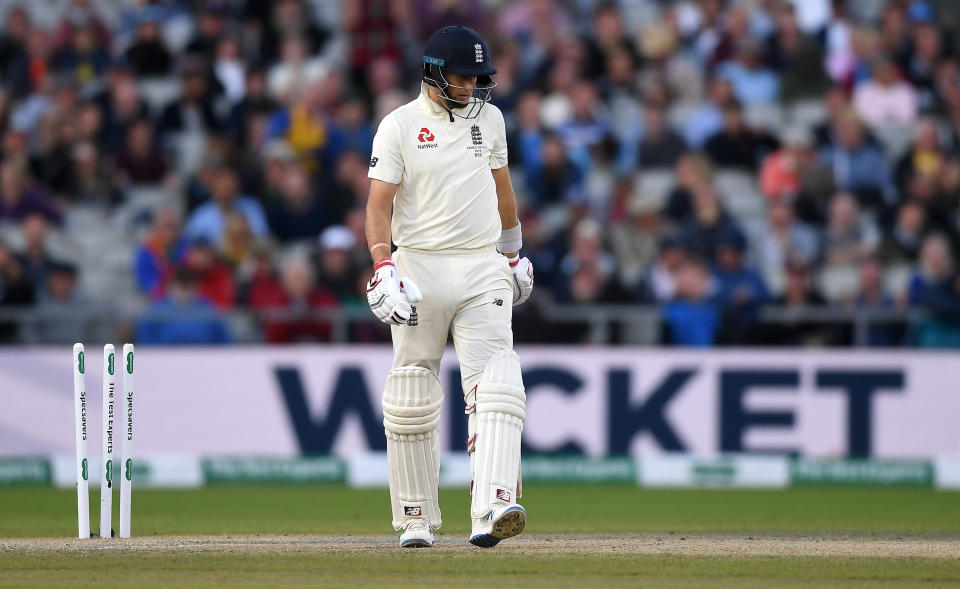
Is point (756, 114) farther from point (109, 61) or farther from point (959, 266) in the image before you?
point (109, 61)

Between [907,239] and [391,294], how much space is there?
322 inches

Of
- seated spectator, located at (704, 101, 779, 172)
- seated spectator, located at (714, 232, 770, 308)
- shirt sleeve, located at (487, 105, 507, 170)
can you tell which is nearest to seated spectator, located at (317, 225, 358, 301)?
seated spectator, located at (714, 232, 770, 308)

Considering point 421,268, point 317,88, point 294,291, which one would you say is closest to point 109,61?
point 317,88

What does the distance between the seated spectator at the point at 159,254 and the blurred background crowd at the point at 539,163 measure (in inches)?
1.1

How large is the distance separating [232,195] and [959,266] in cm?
622

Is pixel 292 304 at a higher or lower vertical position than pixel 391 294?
lower

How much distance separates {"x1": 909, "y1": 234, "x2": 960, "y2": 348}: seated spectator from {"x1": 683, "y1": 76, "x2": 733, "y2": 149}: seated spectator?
7.96ft

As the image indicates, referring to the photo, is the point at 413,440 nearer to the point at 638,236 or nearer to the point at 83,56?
the point at 638,236

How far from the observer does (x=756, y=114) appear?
1595 cm

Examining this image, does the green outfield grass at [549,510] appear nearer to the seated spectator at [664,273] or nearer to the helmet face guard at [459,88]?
the seated spectator at [664,273]

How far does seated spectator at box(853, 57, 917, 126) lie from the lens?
15664mm

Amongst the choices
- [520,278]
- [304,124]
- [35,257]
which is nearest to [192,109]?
[304,124]

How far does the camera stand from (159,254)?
13.9 m

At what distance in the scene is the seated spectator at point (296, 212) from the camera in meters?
14.3
